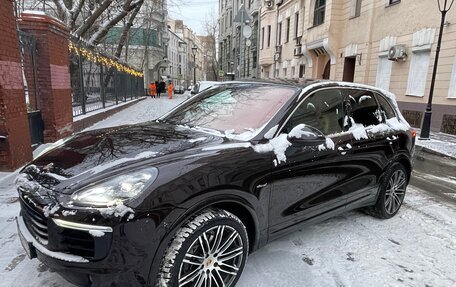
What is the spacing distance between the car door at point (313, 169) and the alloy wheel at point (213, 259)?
0.44 meters

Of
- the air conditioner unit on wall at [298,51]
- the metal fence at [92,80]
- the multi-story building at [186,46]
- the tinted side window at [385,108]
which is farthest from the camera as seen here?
the multi-story building at [186,46]

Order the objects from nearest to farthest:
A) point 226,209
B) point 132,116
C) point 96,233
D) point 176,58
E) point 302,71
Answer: point 96,233 → point 226,209 → point 132,116 → point 302,71 → point 176,58

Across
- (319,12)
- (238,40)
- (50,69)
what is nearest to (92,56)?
(50,69)

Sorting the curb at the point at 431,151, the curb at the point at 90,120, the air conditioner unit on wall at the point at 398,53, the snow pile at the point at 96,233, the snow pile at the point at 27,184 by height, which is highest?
the air conditioner unit on wall at the point at 398,53

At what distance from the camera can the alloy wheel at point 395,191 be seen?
4.04m

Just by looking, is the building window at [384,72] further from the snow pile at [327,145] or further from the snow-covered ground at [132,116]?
the snow pile at [327,145]

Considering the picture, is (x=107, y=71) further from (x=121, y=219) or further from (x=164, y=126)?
(x=121, y=219)

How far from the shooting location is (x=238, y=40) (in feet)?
146

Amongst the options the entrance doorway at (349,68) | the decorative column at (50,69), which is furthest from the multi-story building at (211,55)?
the decorative column at (50,69)

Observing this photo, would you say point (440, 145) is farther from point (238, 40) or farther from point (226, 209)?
point (238, 40)

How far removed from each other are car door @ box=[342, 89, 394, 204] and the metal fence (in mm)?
7494

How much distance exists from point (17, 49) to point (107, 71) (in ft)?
27.0

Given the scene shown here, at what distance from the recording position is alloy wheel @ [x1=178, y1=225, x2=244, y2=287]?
87.4 inches

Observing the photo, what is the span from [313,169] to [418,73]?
1274 cm
